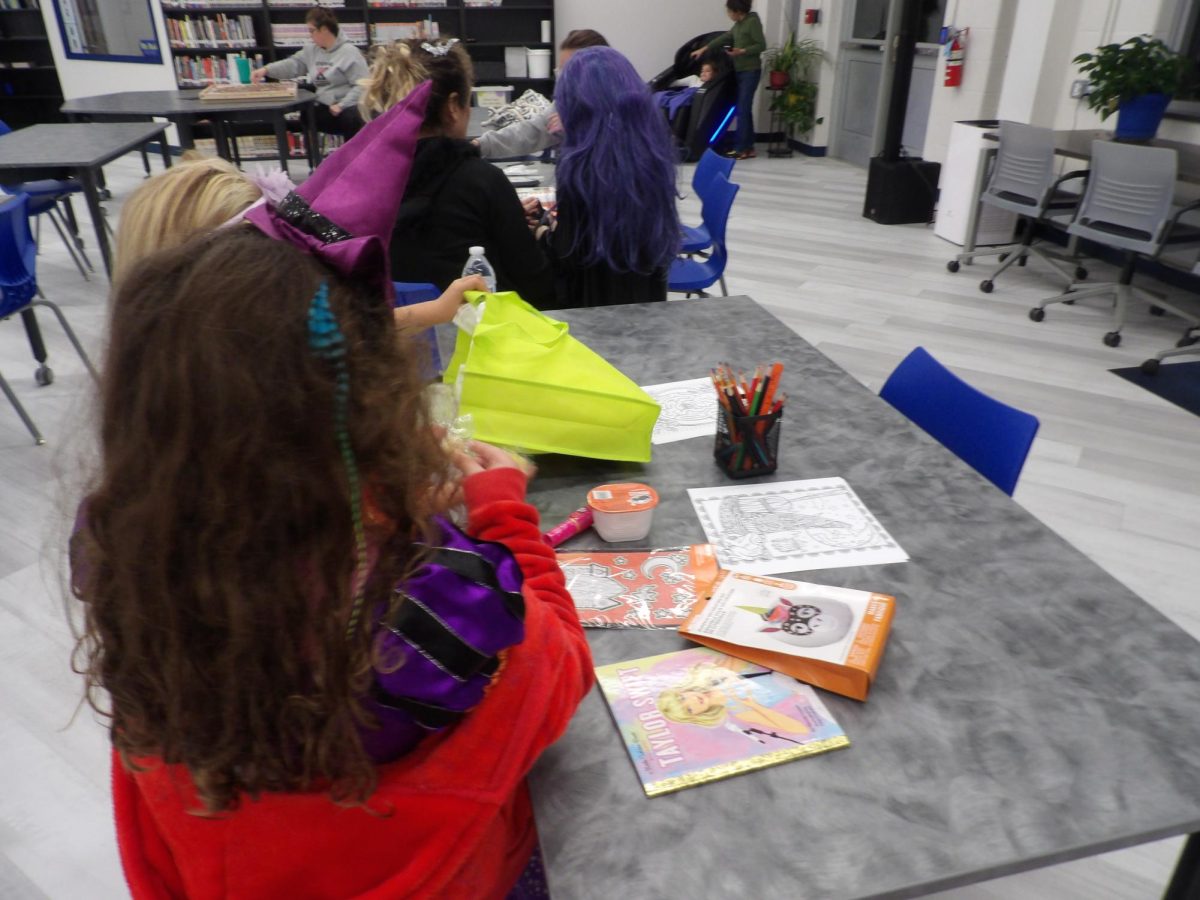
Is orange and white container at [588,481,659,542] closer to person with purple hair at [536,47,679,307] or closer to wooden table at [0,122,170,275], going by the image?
person with purple hair at [536,47,679,307]

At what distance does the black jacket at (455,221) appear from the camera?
2.35 metres

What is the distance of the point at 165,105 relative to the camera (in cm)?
562

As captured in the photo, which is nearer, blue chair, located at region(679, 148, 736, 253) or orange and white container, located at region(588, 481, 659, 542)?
orange and white container, located at region(588, 481, 659, 542)

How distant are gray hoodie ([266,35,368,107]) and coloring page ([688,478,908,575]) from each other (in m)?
6.67

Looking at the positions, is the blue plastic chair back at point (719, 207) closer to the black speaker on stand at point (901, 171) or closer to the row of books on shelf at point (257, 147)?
the black speaker on stand at point (901, 171)

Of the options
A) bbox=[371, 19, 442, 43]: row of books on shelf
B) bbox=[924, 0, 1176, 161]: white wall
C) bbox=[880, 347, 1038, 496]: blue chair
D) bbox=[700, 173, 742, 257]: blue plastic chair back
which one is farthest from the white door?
bbox=[880, 347, 1038, 496]: blue chair

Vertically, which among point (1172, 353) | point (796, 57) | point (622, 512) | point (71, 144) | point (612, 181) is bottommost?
point (1172, 353)

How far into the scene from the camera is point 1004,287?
4699mm

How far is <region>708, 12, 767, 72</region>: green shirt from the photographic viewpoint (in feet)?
25.4

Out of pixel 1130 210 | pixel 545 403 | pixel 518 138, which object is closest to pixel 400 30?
pixel 518 138

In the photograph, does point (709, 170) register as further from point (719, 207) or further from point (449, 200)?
point (449, 200)

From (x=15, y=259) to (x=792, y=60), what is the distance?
7.25 metres

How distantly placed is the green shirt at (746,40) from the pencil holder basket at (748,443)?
7.28 m

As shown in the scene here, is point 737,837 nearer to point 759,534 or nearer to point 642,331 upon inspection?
point 759,534
